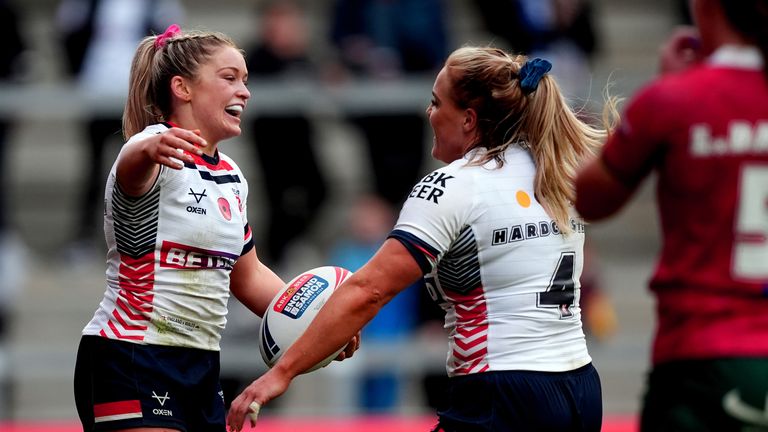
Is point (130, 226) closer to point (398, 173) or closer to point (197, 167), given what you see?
point (197, 167)

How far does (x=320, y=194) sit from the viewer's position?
Answer: 34.2 feet

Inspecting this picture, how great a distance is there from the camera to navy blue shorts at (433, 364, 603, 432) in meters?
4.18

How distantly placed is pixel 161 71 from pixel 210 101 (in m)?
0.21

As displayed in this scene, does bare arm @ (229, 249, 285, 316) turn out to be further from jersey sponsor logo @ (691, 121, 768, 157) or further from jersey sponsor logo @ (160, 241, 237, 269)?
jersey sponsor logo @ (691, 121, 768, 157)

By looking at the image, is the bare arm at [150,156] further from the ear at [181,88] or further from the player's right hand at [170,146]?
the ear at [181,88]

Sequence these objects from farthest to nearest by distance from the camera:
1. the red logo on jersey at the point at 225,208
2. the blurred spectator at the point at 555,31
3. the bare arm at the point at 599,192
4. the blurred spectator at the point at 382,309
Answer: the blurred spectator at the point at 555,31
the blurred spectator at the point at 382,309
the red logo on jersey at the point at 225,208
the bare arm at the point at 599,192

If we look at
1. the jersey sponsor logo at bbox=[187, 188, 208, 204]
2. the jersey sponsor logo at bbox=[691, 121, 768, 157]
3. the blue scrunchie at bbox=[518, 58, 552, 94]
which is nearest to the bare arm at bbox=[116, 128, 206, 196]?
the jersey sponsor logo at bbox=[187, 188, 208, 204]

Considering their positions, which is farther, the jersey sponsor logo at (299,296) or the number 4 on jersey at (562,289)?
the jersey sponsor logo at (299,296)

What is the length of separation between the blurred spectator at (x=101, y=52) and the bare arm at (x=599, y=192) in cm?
679

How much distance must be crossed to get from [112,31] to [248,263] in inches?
226

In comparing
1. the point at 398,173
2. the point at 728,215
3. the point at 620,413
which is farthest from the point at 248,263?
the point at 620,413

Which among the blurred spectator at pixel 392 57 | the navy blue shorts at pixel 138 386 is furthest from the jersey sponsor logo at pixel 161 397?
the blurred spectator at pixel 392 57

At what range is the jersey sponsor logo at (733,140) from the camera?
335cm

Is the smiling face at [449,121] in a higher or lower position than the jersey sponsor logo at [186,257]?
higher
